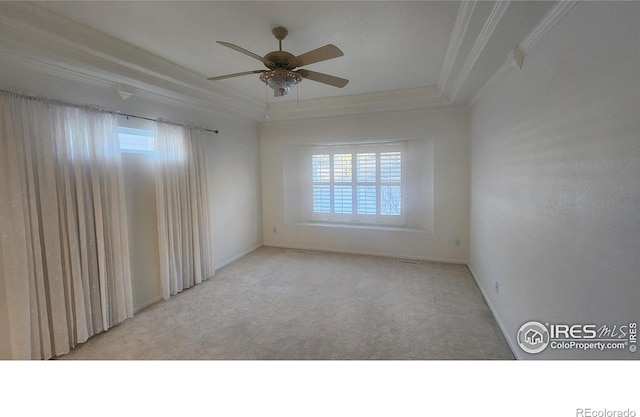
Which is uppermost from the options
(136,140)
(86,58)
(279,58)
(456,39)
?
(456,39)

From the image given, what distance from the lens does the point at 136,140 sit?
2.89 m

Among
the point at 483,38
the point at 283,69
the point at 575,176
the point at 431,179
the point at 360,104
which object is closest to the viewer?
the point at 575,176

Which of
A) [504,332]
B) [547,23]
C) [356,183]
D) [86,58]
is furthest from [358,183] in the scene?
[86,58]

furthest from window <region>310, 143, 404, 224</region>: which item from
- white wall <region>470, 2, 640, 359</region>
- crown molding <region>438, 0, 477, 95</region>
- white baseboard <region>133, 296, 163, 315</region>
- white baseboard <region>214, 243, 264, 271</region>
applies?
white baseboard <region>133, 296, 163, 315</region>

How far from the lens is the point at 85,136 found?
2330 mm

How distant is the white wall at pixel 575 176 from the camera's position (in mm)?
1009

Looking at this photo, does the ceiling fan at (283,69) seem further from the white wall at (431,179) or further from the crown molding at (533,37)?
the white wall at (431,179)

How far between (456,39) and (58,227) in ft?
11.8

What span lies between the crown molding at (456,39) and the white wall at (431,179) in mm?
843

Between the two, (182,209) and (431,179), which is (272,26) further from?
(431,179)

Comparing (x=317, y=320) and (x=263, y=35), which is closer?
(x=263, y=35)

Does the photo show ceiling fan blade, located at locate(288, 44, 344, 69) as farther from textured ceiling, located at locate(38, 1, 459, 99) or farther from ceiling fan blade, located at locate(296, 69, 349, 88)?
textured ceiling, located at locate(38, 1, 459, 99)

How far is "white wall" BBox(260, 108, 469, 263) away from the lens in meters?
4.00

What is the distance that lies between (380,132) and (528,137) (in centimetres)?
264
